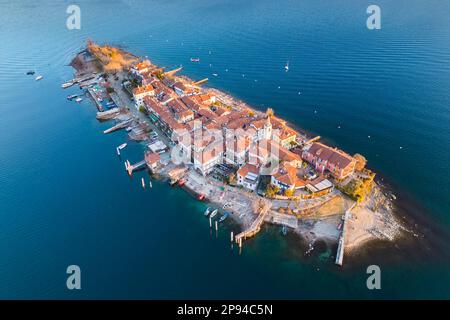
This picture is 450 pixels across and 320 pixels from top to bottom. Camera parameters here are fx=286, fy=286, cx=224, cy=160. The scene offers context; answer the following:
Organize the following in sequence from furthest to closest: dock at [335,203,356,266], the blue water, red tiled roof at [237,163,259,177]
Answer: red tiled roof at [237,163,259,177] < dock at [335,203,356,266] < the blue water

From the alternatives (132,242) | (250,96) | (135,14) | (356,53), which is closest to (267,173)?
(132,242)

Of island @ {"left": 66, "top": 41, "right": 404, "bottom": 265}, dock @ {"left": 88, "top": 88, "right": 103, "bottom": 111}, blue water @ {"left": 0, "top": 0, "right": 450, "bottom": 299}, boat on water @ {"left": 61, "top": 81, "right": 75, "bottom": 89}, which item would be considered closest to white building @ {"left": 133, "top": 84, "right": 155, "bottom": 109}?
island @ {"left": 66, "top": 41, "right": 404, "bottom": 265}

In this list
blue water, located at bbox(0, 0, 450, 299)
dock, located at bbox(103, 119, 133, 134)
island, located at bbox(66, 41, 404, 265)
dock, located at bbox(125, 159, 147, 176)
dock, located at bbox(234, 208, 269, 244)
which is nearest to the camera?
blue water, located at bbox(0, 0, 450, 299)

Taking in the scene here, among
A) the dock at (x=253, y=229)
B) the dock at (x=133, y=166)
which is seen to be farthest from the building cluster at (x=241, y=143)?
the dock at (x=133, y=166)

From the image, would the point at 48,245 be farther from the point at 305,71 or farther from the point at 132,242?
the point at 305,71

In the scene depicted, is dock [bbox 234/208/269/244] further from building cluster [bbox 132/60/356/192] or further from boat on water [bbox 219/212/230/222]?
building cluster [bbox 132/60/356/192]

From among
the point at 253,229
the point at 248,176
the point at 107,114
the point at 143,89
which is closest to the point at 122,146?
the point at 107,114
